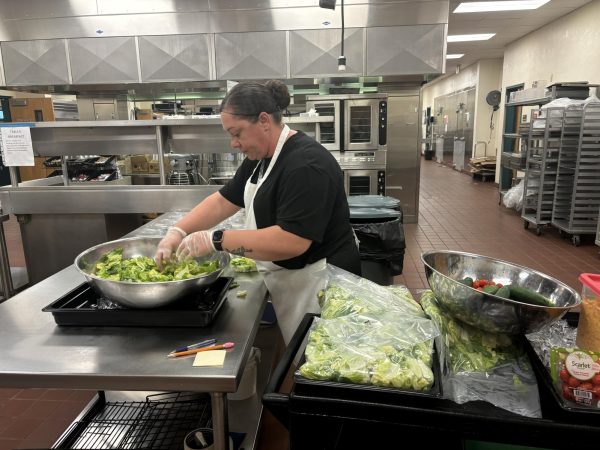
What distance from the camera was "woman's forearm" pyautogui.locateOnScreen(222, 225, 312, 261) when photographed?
1552 mm

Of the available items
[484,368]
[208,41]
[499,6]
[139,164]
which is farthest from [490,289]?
[499,6]

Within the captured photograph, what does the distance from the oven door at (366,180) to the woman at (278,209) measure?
4.54m

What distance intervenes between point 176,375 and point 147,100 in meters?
7.52

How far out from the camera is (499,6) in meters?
6.90

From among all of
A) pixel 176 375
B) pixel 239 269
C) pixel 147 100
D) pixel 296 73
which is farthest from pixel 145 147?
pixel 147 100

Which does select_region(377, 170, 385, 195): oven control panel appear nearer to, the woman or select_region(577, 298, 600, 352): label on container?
the woman

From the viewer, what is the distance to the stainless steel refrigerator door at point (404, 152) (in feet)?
21.9

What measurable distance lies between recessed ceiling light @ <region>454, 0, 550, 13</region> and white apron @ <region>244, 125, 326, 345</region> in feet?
20.9

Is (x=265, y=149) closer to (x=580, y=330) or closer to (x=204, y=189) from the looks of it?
(x=580, y=330)

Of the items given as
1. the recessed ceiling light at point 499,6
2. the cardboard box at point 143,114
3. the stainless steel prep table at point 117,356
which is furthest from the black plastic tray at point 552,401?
the cardboard box at point 143,114

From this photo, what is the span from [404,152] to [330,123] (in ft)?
4.26

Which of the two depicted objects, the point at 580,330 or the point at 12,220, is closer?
the point at 580,330

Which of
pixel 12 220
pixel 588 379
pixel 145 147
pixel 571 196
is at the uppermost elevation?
pixel 145 147

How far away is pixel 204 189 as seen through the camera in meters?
3.26
